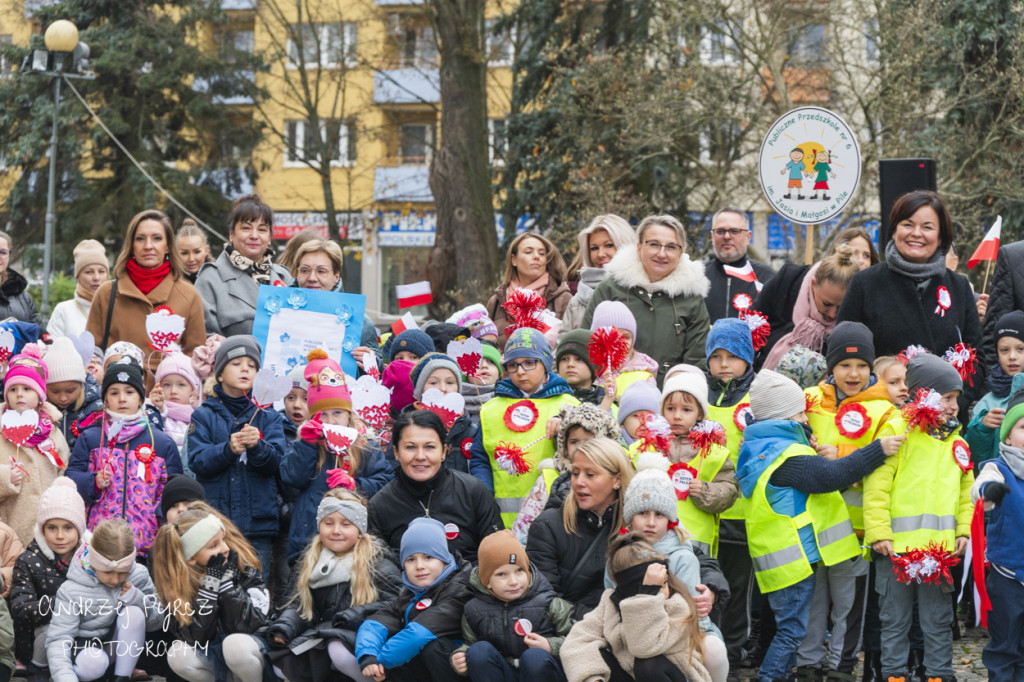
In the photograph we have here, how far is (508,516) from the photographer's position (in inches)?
249

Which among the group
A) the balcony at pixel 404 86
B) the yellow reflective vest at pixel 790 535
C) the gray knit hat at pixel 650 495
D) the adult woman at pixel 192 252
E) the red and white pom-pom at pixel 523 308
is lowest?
the yellow reflective vest at pixel 790 535

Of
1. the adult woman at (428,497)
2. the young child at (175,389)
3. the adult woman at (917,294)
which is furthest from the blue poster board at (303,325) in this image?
the adult woman at (917,294)

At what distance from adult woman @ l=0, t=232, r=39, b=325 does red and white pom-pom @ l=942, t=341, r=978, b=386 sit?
5.62 metres

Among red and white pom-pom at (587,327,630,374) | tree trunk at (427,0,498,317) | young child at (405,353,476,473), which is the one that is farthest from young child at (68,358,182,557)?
tree trunk at (427,0,498,317)

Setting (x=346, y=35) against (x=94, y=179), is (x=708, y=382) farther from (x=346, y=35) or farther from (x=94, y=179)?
(x=346, y=35)

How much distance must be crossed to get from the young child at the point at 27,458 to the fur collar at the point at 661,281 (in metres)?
3.35

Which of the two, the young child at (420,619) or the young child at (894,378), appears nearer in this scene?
the young child at (420,619)

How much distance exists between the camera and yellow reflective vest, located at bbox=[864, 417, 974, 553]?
5727 millimetres

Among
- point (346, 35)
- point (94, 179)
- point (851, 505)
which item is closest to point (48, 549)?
point (851, 505)

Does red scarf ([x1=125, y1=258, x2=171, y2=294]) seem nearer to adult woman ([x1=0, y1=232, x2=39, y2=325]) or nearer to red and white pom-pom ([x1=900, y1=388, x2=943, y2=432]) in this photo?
adult woman ([x1=0, y1=232, x2=39, y2=325])

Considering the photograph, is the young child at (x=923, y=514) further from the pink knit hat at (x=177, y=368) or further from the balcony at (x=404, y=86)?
the balcony at (x=404, y=86)

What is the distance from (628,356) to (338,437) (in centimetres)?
177

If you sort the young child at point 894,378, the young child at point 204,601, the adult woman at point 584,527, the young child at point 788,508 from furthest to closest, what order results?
the young child at point 894,378
the young child at point 788,508
the young child at point 204,601
the adult woman at point 584,527

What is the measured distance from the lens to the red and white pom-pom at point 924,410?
222 inches
